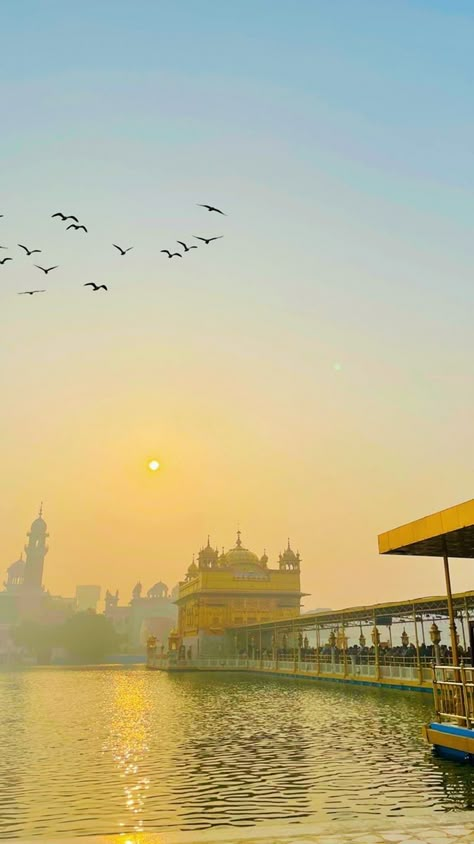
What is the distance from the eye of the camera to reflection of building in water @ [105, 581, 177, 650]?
14862 cm

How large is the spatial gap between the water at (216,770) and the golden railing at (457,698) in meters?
0.79

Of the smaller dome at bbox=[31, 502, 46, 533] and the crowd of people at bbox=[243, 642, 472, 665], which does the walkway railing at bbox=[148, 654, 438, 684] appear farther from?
the smaller dome at bbox=[31, 502, 46, 533]

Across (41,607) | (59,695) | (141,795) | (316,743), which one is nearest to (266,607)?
(59,695)

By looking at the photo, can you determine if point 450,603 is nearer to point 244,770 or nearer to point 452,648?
point 452,648

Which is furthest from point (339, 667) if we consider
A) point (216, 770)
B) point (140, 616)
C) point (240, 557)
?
point (140, 616)

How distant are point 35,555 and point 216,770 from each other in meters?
163

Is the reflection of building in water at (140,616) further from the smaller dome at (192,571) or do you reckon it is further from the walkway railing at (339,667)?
the walkway railing at (339,667)

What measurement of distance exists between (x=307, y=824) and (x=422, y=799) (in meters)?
2.05

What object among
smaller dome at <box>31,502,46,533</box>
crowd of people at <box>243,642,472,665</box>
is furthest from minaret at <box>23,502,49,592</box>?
crowd of people at <box>243,642,472,665</box>

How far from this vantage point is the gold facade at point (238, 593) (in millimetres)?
71500

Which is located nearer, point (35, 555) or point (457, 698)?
point (457, 698)

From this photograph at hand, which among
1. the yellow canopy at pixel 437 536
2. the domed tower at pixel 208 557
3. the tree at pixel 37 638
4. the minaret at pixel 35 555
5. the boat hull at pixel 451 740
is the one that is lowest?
the boat hull at pixel 451 740

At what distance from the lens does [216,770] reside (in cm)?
1071

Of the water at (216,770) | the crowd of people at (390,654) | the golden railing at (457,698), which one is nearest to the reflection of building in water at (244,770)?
the water at (216,770)
